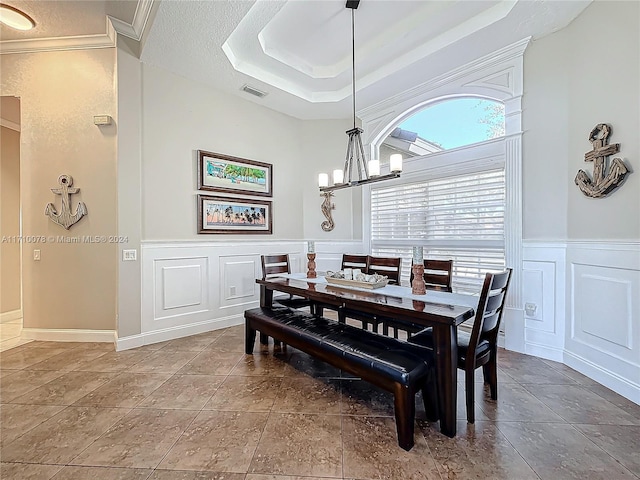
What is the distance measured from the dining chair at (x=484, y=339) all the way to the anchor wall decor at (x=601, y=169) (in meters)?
1.29

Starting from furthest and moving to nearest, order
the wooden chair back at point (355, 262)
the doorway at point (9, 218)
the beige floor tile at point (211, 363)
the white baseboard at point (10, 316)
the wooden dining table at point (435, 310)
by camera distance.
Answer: the white baseboard at point (10, 316) < the doorway at point (9, 218) < the wooden chair back at point (355, 262) < the beige floor tile at point (211, 363) < the wooden dining table at point (435, 310)

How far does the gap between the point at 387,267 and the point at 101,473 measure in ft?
9.68

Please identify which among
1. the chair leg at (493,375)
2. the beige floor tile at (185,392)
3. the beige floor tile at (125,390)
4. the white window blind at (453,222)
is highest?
the white window blind at (453,222)

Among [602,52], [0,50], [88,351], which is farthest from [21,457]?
[602,52]

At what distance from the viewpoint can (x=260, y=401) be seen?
2.22m

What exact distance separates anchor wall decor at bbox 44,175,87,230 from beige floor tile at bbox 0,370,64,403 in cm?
161

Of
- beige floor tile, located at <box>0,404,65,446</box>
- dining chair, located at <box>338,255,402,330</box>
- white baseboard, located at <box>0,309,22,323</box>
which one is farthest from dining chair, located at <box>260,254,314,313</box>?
white baseboard, located at <box>0,309,22,323</box>

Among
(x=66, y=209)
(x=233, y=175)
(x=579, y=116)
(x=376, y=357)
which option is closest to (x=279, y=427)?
(x=376, y=357)

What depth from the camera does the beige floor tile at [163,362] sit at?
2771 mm

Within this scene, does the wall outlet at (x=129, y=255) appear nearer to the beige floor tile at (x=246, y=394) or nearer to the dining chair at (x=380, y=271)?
the beige floor tile at (x=246, y=394)

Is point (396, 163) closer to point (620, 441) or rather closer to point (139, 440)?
point (620, 441)

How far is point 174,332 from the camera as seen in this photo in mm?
3666

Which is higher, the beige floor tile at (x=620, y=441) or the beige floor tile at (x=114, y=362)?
the beige floor tile at (x=620, y=441)

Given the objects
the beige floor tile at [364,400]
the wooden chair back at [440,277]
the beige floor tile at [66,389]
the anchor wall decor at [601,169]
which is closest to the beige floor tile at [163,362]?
the beige floor tile at [66,389]
